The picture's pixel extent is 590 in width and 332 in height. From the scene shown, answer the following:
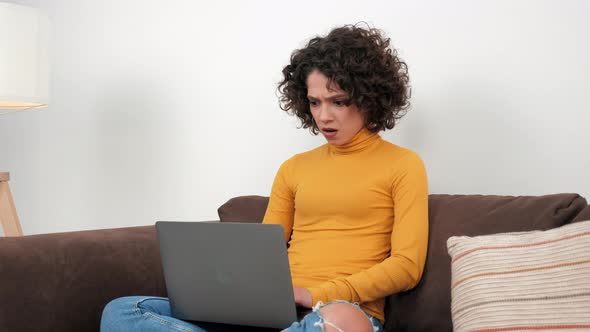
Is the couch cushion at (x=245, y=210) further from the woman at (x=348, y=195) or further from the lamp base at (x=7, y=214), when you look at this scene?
the lamp base at (x=7, y=214)

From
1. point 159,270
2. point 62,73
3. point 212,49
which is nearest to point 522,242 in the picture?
point 159,270

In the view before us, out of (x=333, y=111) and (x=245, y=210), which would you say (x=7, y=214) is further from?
(x=333, y=111)

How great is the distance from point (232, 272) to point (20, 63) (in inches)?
51.9

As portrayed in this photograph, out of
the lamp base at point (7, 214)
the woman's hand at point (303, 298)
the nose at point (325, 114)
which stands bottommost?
the lamp base at point (7, 214)

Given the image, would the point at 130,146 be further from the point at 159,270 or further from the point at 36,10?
the point at 159,270

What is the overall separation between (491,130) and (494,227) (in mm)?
415

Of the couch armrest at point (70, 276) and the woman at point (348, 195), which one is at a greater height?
the woman at point (348, 195)

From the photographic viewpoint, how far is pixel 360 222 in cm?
166

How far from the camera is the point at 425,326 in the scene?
154cm

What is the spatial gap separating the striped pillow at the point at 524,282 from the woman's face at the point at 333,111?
0.46 m

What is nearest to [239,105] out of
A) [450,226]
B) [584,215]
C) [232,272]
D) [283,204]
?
[283,204]

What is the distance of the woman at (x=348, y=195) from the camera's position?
4.97 ft

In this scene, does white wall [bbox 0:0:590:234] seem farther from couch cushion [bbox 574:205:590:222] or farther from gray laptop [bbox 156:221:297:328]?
gray laptop [bbox 156:221:297:328]

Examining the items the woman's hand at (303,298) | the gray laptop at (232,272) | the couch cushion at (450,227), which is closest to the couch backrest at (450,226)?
the couch cushion at (450,227)
